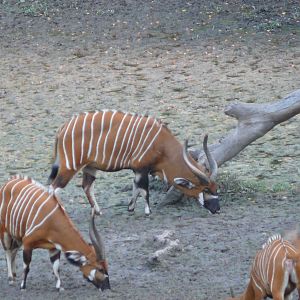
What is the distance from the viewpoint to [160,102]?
38.9 ft

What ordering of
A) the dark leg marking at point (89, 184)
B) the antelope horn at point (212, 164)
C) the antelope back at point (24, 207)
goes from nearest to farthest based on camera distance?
the antelope back at point (24, 207)
the antelope horn at point (212, 164)
the dark leg marking at point (89, 184)

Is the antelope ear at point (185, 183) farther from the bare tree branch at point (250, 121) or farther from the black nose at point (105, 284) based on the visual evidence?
the black nose at point (105, 284)

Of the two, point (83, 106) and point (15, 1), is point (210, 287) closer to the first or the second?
point (83, 106)

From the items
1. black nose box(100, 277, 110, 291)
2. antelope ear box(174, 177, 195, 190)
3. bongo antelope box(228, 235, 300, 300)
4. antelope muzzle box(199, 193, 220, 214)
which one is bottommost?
antelope muzzle box(199, 193, 220, 214)

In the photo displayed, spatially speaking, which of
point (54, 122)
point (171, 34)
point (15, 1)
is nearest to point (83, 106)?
point (54, 122)

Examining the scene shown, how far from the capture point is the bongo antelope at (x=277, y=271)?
5738 mm

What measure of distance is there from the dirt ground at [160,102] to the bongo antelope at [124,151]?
1.00 feet

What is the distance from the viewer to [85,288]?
7.11m

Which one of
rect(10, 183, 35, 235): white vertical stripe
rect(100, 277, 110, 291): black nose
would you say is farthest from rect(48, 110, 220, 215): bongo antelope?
rect(100, 277, 110, 291): black nose

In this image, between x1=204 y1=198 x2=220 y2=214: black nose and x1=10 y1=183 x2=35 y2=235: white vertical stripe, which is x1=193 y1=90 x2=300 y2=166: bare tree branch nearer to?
x1=204 y1=198 x2=220 y2=214: black nose

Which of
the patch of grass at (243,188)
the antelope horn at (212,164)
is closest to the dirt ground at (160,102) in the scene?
the patch of grass at (243,188)

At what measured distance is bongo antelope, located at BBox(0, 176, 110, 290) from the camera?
6871 millimetres

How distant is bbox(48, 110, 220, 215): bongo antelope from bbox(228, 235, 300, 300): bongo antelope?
2.59 metres

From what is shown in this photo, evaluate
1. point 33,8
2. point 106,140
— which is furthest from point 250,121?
point 33,8
